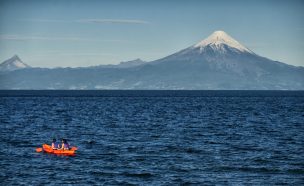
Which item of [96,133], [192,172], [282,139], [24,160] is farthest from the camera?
[96,133]

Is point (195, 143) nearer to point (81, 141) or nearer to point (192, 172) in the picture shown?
point (81, 141)

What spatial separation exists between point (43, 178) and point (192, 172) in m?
9.13

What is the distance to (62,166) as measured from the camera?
45.6 meters

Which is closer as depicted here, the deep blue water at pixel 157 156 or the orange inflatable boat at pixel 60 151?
the deep blue water at pixel 157 156

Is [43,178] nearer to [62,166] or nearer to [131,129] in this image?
[62,166]

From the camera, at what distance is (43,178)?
4088 cm

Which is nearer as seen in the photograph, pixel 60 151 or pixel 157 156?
pixel 157 156

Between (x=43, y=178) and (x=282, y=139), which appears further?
(x=282, y=139)

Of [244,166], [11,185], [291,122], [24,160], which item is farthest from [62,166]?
[291,122]

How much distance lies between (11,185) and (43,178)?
2776 mm

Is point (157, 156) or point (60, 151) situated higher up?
point (60, 151)

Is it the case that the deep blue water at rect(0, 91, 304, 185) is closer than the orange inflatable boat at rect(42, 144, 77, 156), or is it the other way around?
the deep blue water at rect(0, 91, 304, 185)

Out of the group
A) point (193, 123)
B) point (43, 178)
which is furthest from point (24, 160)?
point (193, 123)

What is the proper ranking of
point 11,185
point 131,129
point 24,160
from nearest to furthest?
1. point 11,185
2. point 24,160
3. point 131,129
